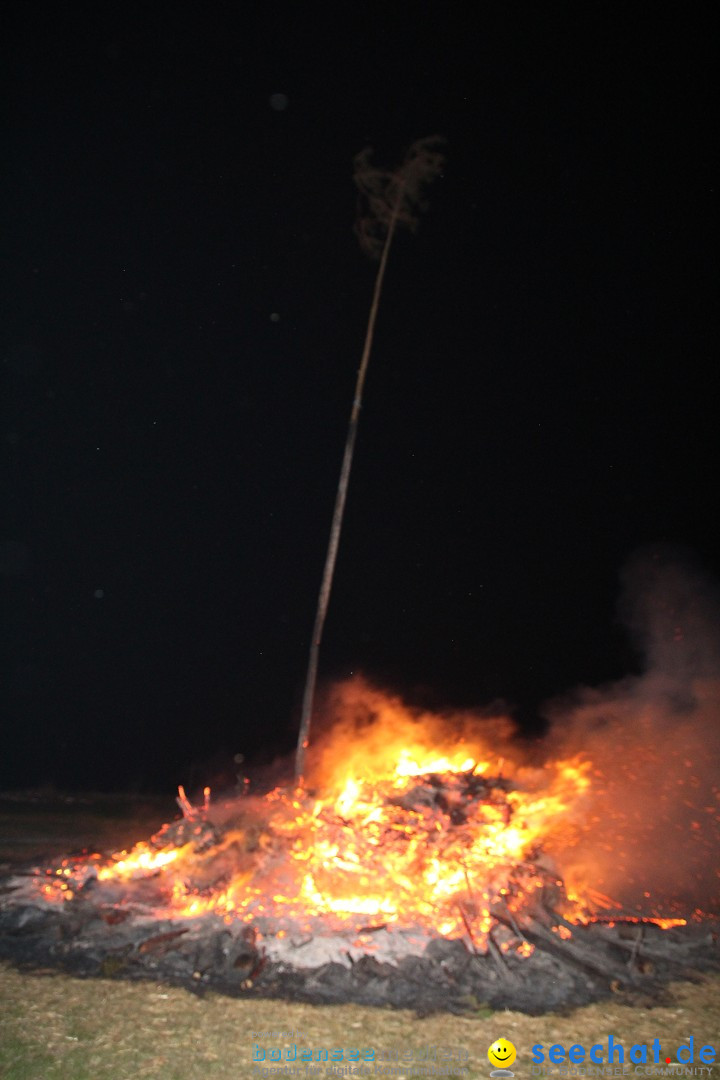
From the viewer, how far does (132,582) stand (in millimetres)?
23531

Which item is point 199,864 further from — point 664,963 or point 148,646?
point 148,646

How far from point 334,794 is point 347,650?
43.9 ft

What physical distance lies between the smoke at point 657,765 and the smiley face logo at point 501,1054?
13.1 ft

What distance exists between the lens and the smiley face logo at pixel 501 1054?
18.8 ft

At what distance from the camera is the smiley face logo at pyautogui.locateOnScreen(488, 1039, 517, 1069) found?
573 cm

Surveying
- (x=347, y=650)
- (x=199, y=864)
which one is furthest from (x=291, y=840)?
(x=347, y=650)

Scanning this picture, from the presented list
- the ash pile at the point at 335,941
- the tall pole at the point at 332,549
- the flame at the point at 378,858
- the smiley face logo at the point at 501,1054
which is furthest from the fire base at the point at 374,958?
the tall pole at the point at 332,549

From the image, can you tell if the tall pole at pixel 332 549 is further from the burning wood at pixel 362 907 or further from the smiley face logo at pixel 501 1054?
the smiley face logo at pixel 501 1054

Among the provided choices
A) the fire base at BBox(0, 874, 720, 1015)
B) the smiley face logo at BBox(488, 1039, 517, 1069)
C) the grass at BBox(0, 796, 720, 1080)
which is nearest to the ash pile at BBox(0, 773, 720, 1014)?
the fire base at BBox(0, 874, 720, 1015)

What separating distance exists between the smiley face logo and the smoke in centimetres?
398

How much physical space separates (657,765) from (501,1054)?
683cm

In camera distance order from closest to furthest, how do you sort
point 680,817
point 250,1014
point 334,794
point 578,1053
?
1. point 578,1053
2. point 250,1014
3. point 334,794
4. point 680,817

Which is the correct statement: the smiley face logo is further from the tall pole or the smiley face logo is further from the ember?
the tall pole

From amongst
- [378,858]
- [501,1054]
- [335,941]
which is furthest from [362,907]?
[501,1054]
